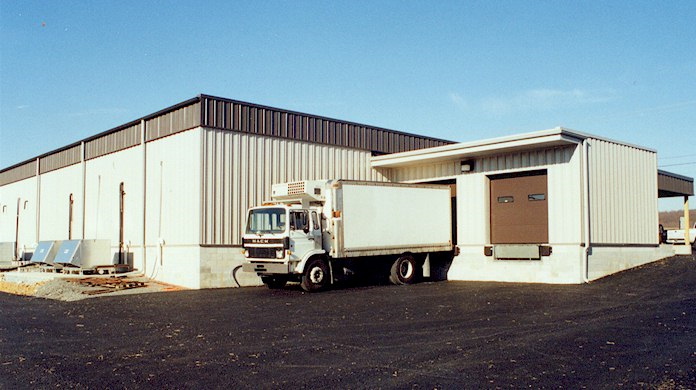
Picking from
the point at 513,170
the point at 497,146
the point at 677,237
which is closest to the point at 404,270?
the point at 513,170

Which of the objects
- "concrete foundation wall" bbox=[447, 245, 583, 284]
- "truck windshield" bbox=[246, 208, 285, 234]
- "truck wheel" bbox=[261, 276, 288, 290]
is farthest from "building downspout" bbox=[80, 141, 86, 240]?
"concrete foundation wall" bbox=[447, 245, 583, 284]

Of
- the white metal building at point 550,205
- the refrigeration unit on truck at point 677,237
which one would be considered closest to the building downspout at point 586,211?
the white metal building at point 550,205

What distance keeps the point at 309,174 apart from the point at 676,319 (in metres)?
15.1

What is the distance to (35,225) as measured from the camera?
3516cm

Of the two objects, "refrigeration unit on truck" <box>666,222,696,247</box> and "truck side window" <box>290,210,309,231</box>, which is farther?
"refrigeration unit on truck" <box>666,222,696,247</box>

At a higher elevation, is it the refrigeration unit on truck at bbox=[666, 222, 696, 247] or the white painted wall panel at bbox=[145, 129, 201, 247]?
the white painted wall panel at bbox=[145, 129, 201, 247]

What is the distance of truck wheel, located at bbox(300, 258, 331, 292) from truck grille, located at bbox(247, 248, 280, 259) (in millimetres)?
1110

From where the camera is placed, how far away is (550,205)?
69.7ft

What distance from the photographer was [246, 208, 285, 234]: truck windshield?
19156 millimetres

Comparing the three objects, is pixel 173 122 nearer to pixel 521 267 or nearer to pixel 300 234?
pixel 300 234

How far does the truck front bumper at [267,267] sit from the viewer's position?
18734 mm

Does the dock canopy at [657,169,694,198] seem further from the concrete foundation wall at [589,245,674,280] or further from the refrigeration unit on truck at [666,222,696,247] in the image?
the refrigeration unit on truck at [666,222,696,247]

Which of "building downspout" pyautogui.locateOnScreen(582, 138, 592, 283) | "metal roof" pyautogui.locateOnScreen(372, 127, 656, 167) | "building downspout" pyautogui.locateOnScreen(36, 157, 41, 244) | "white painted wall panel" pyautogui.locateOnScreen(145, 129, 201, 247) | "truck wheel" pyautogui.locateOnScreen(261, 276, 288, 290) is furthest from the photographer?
"building downspout" pyautogui.locateOnScreen(36, 157, 41, 244)

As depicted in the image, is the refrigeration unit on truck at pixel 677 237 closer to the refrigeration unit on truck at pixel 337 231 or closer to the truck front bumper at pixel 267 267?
the refrigeration unit on truck at pixel 337 231
